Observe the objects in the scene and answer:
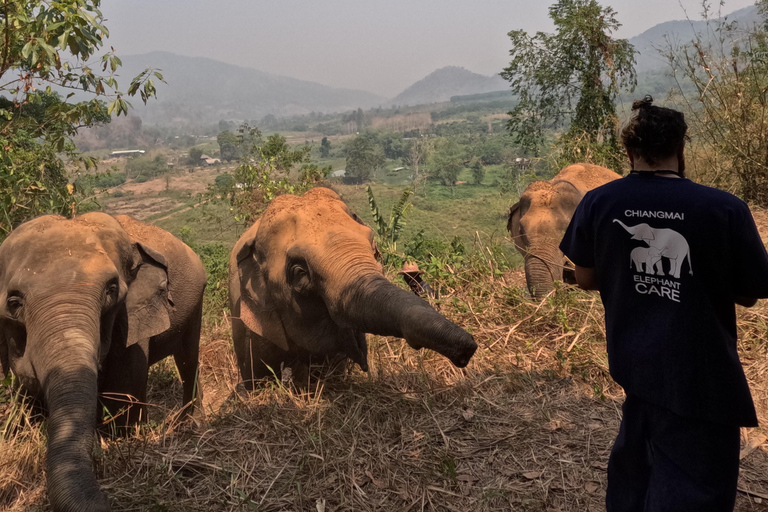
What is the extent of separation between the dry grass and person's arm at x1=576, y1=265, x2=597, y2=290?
4.21 feet

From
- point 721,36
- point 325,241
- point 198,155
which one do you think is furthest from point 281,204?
point 198,155

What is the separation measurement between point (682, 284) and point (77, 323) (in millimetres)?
3576

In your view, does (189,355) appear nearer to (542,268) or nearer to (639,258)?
(542,268)

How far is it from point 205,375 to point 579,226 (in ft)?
20.8

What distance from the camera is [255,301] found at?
17.0ft

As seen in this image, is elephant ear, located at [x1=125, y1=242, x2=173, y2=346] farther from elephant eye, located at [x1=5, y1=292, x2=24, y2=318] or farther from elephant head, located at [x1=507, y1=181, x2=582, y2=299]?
elephant head, located at [x1=507, y1=181, x2=582, y2=299]

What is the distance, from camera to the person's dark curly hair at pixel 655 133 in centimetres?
245

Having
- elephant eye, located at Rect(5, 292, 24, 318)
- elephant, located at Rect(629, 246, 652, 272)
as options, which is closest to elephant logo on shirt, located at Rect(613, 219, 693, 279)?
elephant, located at Rect(629, 246, 652, 272)

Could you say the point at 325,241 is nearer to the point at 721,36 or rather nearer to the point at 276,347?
the point at 276,347

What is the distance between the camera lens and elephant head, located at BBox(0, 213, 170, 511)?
291cm

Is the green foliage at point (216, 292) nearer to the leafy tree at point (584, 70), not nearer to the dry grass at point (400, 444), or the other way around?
the dry grass at point (400, 444)

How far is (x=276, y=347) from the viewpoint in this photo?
544cm

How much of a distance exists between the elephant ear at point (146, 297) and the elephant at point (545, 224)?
439 cm

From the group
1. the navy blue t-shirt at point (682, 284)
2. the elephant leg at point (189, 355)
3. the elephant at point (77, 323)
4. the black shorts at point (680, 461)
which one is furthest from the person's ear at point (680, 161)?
the elephant leg at point (189, 355)
